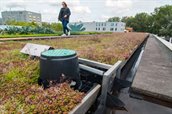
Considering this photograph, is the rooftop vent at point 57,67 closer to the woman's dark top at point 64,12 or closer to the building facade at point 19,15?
the woman's dark top at point 64,12

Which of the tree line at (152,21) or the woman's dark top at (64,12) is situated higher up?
the tree line at (152,21)

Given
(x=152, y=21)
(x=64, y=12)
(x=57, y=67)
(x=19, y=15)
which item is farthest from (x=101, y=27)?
(x=57, y=67)

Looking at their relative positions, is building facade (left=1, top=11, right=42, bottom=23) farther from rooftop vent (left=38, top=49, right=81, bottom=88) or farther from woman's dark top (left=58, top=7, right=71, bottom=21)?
rooftop vent (left=38, top=49, right=81, bottom=88)

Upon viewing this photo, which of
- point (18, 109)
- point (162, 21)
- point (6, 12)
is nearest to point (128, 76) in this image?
point (18, 109)

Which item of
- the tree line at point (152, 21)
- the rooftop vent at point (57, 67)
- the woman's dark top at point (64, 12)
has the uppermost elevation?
the tree line at point (152, 21)

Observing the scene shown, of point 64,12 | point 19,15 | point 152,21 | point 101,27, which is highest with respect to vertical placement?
point 19,15

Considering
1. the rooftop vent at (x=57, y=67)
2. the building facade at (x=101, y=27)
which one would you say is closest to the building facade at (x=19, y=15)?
the building facade at (x=101, y=27)

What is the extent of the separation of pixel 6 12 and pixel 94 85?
105208 millimetres

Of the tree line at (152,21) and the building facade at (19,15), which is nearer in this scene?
the tree line at (152,21)

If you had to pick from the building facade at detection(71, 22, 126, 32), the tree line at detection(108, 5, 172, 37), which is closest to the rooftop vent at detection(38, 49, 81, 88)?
the tree line at detection(108, 5, 172, 37)

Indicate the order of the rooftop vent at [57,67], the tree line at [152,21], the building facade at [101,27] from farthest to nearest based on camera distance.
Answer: the building facade at [101,27]
the tree line at [152,21]
the rooftop vent at [57,67]

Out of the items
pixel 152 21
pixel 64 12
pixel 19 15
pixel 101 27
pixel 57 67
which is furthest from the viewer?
pixel 19 15

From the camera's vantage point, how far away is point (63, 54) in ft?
5.97

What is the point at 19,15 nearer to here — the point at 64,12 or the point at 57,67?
the point at 64,12
